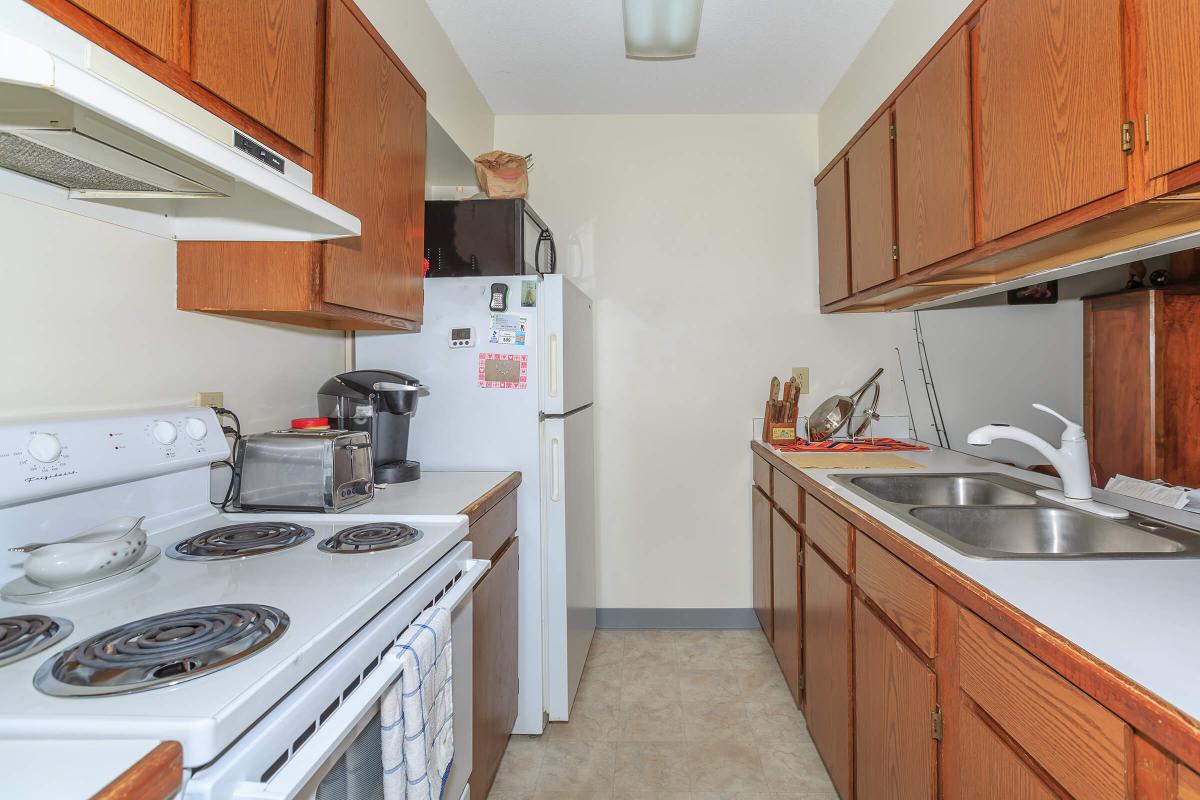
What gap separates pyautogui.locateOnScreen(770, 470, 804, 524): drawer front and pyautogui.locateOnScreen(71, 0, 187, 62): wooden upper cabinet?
1.98 meters

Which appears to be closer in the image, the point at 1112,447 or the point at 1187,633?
the point at 1187,633

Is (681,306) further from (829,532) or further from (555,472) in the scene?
(829,532)

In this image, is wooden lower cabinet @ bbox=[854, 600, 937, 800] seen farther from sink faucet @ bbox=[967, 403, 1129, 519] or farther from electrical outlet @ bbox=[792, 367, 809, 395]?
electrical outlet @ bbox=[792, 367, 809, 395]

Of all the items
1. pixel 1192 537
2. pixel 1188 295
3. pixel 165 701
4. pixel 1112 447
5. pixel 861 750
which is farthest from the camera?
pixel 1112 447

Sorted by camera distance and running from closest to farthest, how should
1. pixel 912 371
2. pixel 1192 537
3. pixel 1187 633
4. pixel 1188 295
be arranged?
pixel 1187 633 < pixel 1192 537 < pixel 1188 295 < pixel 912 371

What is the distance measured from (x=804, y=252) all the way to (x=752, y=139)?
2.08ft

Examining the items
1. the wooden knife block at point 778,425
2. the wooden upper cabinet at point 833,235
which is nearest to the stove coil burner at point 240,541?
the wooden knife block at point 778,425

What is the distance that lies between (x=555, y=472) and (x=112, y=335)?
128 centimetres

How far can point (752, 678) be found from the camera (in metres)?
2.48

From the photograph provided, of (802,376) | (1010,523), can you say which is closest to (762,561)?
(802,376)

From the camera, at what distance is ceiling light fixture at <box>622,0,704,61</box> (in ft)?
6.66

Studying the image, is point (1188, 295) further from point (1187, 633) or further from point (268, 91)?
point (268, 91)

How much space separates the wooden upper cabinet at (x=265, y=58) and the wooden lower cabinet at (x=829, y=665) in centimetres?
174

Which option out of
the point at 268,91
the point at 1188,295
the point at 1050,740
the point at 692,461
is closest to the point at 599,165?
the point at 692,461
